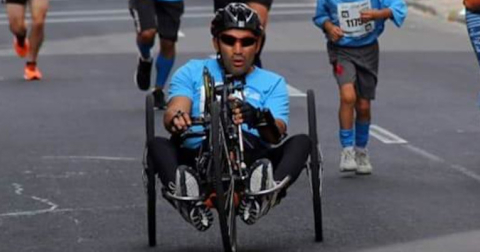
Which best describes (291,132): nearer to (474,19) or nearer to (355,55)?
(355,55)

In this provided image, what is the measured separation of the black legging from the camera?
797 cm

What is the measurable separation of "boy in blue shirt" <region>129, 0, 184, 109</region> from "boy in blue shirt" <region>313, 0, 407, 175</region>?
12.2 feet

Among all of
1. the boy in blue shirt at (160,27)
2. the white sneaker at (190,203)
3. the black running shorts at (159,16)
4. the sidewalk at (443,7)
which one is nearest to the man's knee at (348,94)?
the white sneaker at (190,203)

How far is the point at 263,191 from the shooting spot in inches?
305

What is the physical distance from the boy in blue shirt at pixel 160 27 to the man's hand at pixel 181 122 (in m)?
6.41

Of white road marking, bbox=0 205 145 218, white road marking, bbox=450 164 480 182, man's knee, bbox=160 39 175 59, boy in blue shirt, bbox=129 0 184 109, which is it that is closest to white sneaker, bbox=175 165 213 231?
white road marking, bbox=0 205 145 218

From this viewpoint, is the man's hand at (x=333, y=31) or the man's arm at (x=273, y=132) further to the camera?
the man's hand at (x=333, y=31)

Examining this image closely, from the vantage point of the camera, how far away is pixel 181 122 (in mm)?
7910

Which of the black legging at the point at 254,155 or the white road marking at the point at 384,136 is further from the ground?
the black legging at the point at 254,155

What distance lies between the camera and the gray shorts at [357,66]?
1086cm

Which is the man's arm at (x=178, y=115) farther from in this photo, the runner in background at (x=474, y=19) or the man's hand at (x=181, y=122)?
the runner in background at (x=474, y=19)

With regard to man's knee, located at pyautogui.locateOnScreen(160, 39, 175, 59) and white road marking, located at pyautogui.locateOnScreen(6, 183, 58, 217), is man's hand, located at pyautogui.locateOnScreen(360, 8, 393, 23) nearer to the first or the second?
white road marking, located at pyautogui.locateOnScreen(6, 183, 58, 217)

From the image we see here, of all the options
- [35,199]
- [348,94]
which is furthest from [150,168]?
[348,94]

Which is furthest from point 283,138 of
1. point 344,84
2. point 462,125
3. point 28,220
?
point 462,125
